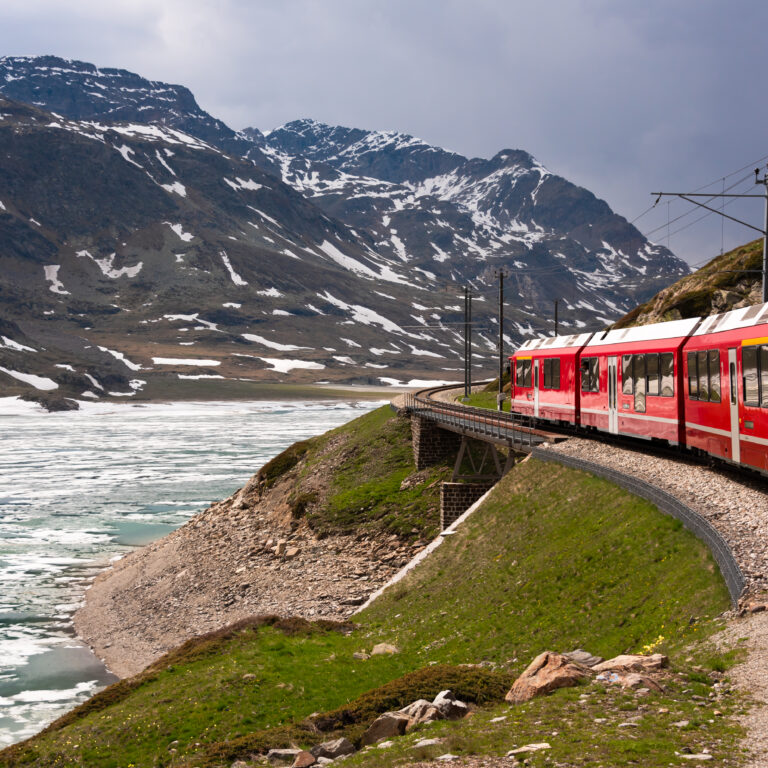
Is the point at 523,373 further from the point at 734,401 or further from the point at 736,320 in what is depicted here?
the point at 734,401

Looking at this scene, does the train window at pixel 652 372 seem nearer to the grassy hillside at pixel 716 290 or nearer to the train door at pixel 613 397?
the train door at pixel 613 397

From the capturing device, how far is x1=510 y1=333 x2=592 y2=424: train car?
133 ft

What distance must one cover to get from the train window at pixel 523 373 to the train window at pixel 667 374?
1675 centimetres

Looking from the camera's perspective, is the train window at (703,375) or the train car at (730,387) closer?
the train car at (730,387)

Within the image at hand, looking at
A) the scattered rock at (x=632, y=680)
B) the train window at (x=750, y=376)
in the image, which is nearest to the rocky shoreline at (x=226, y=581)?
the train window at (x=750, y=376)

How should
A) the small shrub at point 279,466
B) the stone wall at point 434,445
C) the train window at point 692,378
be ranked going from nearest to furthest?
1. the train window at point 692,378
2. the stone wall at point 434,445
3. the small shrub at point 279,466

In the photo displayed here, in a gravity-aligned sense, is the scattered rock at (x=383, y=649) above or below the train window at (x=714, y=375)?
below

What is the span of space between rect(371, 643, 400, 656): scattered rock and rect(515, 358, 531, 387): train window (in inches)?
992

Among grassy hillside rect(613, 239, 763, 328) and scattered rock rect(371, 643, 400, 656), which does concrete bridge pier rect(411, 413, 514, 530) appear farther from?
grassy hillside rect(613, 239, 763, 328)

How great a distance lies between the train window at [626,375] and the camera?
33750 millimetres

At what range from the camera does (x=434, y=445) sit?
168 feet

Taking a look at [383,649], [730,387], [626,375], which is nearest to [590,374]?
[626,375]

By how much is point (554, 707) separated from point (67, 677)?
95.8 feet

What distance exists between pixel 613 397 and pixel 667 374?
18.1 ft
